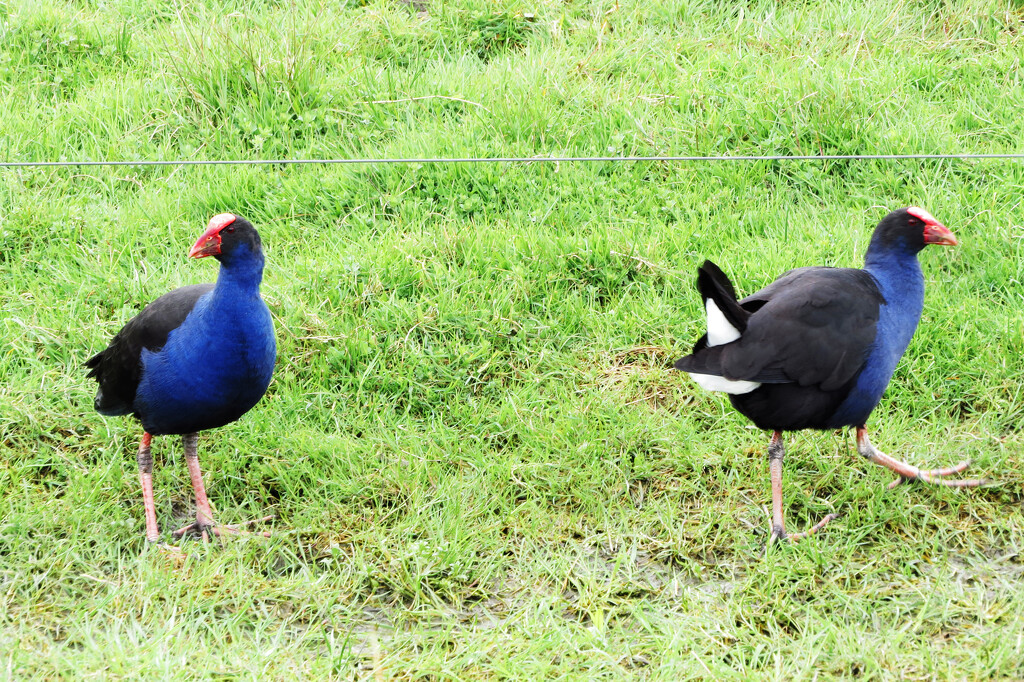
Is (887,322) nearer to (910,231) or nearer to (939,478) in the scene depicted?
(910,231)

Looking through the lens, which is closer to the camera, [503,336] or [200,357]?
[200,357]

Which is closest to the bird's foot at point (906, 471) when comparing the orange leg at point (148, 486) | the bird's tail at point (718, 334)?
the bird's tail at point (718, 334)

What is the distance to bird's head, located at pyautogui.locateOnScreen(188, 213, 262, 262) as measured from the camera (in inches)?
114

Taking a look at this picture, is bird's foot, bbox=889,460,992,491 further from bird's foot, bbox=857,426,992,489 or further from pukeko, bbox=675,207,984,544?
pukeko, bbox=675,207,984,544

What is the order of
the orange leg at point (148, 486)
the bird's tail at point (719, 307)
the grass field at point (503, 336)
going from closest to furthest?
the bird's tail at point (719, 307), the grass field at point (503, 336), the orange leg at point (148, 486)

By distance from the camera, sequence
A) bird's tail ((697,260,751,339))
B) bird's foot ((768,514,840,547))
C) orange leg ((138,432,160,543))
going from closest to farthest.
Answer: bird's tail ((697,260,751,339)), bird's foot ((768,514,840,547)), orange leg ((138,432,160,543))

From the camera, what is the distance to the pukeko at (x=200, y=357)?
296 centimetres

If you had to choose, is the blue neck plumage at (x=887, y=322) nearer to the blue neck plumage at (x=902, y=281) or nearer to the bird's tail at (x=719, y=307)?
the blue neck plumage at (x=902, y=281)

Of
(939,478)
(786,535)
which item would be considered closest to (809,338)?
(786,535)

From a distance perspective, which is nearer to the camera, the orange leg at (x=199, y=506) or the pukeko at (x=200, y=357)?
the pukeko at (x=200, y=357)

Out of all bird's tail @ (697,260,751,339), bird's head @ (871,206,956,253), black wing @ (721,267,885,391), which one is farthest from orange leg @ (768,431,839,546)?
bird's head @ (871,206,956,253)

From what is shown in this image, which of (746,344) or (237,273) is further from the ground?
(237,273)

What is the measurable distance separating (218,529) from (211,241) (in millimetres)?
974

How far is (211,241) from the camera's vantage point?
2.91 meters
